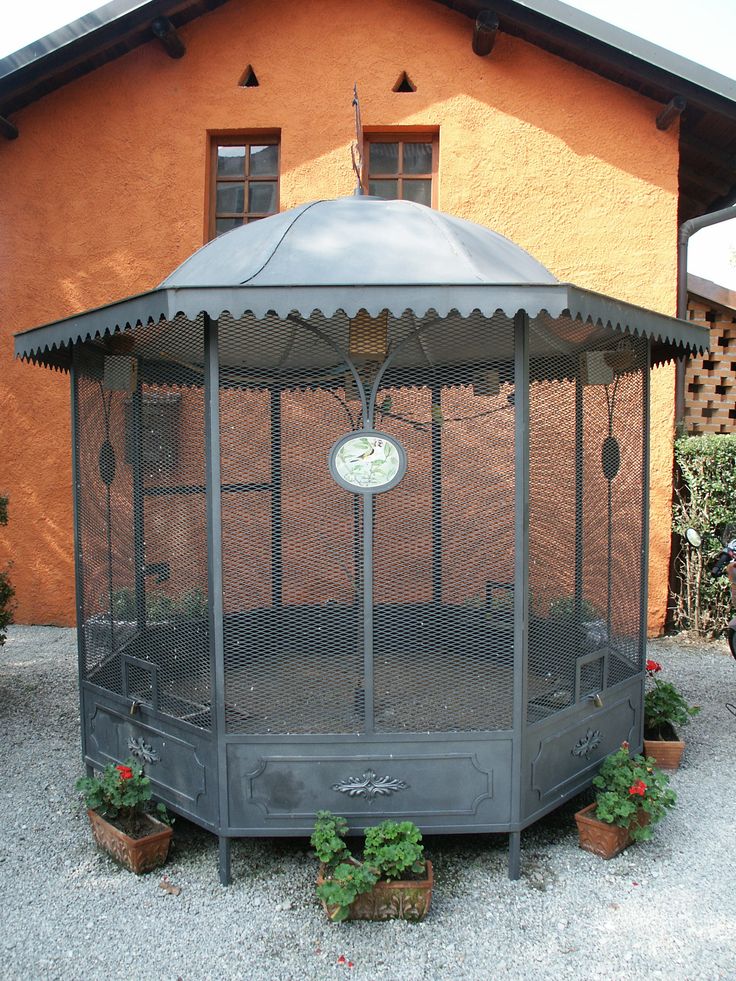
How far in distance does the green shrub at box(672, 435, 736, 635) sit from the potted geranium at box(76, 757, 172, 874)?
18.4 ft

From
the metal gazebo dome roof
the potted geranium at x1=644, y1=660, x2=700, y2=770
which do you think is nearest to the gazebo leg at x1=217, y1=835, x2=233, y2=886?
the metal gazebo dome roof

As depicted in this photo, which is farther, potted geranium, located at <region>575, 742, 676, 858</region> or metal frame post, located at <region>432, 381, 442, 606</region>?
potted geranium, located at <region>575, 742, 676, 858</region>

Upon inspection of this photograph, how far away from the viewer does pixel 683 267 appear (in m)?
7.37

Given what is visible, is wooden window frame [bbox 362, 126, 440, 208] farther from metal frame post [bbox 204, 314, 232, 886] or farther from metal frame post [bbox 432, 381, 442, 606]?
metal frame post [bbox 204, 314, 232, 886]

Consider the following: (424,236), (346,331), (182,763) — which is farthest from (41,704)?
(424,236)

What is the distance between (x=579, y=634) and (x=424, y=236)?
2170mm

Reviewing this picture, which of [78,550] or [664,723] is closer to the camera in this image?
[78,550]

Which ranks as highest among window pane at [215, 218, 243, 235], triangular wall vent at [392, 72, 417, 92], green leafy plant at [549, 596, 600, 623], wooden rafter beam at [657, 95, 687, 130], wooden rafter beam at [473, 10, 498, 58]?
wooden rafter beam at [473, 10, 498, 58]

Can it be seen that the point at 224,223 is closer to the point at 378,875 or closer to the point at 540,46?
the point at 540,46

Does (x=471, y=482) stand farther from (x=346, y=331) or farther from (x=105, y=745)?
(x=105, y=745)

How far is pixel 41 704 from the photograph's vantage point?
5770 millimetres

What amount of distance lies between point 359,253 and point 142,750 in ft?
8.74

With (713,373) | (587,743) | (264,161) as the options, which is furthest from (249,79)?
(587,743)

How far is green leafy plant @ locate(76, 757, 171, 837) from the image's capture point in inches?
136
